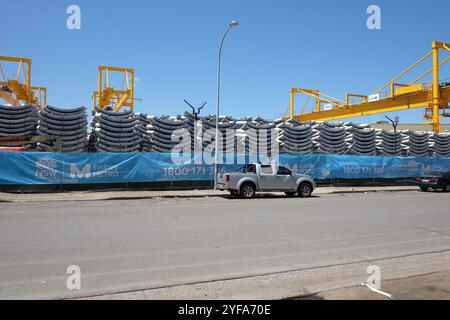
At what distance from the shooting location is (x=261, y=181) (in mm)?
18156

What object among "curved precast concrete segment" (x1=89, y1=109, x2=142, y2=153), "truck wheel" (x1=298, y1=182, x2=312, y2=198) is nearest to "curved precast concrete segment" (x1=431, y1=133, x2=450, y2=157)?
"truck wheel" (x1=298, y1=182, x2=312, y2=198)

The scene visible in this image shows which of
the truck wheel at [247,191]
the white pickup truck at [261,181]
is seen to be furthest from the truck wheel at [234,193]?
the truck wheel at [247,191]

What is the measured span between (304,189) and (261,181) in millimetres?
2398

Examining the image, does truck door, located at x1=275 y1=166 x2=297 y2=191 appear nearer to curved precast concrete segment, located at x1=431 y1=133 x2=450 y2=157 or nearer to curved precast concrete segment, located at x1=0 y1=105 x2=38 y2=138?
curved precast concrete segment, located at x1=0 y1=105 x2=38 y2=138

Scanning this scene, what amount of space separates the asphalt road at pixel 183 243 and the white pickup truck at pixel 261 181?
4890mm

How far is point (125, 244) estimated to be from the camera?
296 inches

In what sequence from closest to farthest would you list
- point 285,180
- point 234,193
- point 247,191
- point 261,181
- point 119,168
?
point 247,191
point 261,181
point 234,193
point 285,180
point 119,168

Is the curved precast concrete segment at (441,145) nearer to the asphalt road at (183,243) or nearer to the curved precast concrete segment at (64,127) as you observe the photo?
the asphalt road at (183,243)

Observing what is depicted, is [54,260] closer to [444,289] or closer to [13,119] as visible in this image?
[444,289]

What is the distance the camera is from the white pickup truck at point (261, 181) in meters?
17.7

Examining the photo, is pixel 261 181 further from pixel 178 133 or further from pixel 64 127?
pixel 64 127

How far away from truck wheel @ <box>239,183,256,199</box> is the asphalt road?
16.1 ft

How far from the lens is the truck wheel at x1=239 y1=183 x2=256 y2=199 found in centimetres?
1778

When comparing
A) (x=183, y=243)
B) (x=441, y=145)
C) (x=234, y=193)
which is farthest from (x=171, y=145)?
(x=441, y=145)
